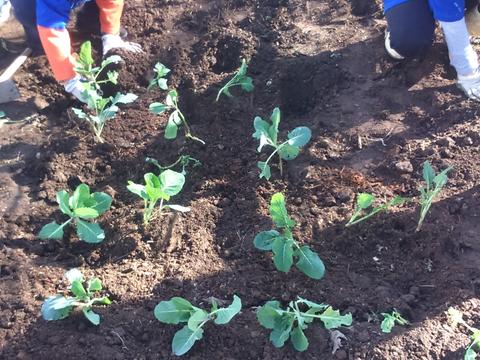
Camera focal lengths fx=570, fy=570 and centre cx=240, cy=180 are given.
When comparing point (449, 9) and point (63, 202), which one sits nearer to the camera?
point (63, 202)

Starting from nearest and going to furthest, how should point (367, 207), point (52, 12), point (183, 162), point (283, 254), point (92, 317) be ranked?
point (92, 317) → point (283, 254) → point (367, 207) → point (183, 162) → point (52, 12)

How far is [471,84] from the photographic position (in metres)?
3.06

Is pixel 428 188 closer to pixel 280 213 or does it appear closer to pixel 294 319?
pixel 280 213

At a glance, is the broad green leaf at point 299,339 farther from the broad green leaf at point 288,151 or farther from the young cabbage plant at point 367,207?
the broad green leaf at point 288,151

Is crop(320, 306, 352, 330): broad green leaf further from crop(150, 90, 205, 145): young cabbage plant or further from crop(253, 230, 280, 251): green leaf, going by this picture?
crop(150, 90, 205, 145): young cabbage plant

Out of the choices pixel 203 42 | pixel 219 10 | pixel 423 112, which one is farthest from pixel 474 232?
pixel 219 10

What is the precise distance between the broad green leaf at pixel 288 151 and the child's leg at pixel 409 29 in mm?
1091

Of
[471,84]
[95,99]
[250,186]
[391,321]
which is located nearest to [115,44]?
[95,99]

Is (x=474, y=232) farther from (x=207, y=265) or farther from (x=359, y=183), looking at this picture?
(x=207, y=265)

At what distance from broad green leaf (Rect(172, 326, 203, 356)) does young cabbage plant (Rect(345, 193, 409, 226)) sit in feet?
2.67

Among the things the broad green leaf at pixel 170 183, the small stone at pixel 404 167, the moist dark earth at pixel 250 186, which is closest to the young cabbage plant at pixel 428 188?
the moist dark earth at pixel 250 186

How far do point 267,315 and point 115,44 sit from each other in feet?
7.14

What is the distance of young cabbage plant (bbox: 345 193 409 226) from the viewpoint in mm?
2314

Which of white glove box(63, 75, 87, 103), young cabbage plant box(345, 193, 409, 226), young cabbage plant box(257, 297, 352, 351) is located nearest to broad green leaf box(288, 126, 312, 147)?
young cabbage plant box(345, 193, 409, 226)
